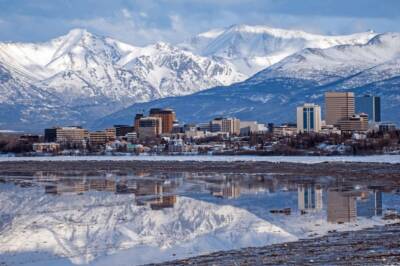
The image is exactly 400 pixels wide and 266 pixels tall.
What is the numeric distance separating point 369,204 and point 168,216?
9691mm

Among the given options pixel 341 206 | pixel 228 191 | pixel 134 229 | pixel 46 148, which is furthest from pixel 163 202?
pixel 46 148

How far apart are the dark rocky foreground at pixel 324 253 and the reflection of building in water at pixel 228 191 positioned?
20.9 meters

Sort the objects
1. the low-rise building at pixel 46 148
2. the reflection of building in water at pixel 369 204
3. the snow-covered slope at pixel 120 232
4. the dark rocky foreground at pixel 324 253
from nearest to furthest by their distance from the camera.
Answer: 1. the dark rocky foreground at pixel 324 253
2. the snow-covered slope at pixel 120 232
3. the reflection of building in water at pixel 369 204
4. the low-rise building at pixel 46 148

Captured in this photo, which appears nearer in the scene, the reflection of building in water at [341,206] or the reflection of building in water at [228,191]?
the reflection of building in water at [341,206]

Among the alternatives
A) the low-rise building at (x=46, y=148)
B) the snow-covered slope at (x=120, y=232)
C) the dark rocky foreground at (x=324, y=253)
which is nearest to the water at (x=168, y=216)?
the snow-covered slope at (x=120, y=232)

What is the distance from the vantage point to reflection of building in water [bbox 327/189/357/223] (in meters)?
34.1

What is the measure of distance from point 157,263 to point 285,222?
10316 millimetres

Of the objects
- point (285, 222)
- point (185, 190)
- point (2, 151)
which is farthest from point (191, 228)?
point (2, 151)

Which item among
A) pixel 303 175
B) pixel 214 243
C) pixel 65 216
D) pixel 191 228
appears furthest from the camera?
pixel 303 175

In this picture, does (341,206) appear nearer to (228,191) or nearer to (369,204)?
(369,204)

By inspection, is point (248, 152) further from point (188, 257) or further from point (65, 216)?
point (188, 257)

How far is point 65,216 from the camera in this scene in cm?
3712

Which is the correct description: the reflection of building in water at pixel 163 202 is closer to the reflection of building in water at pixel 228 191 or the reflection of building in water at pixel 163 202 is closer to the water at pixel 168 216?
the water at pixel 168 216

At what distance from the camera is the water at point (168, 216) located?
88.6ft
